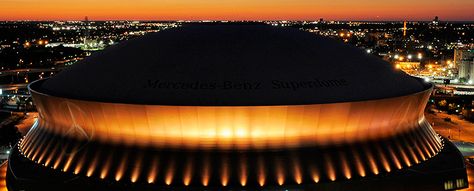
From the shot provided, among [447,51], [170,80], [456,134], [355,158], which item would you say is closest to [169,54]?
[170,80]

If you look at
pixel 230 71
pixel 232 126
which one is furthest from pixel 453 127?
pixel 232 126

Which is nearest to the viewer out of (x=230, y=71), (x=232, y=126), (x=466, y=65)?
(x=232, y=126)

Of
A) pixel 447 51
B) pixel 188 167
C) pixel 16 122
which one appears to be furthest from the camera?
pixel 447 51

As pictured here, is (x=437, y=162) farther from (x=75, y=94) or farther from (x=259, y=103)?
(x=75, y=94)

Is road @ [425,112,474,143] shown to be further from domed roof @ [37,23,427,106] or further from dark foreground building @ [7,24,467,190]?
dark foreground building @ [7,24,467,190]

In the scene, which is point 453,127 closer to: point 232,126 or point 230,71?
point 230,71

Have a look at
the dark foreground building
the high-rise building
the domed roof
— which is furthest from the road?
the high-rise building
